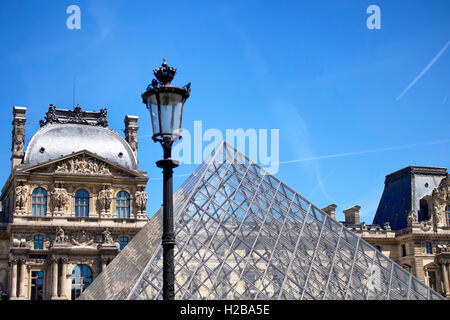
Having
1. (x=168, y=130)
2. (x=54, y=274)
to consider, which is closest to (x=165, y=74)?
(x=168, y=130)

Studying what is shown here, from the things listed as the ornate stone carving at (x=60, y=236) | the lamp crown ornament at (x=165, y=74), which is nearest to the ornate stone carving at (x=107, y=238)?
the ornate stone carving at (x=60, y=236)

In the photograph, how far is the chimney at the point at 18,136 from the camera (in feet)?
149

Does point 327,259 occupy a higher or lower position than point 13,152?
lower

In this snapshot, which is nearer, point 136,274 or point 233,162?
point 136,274

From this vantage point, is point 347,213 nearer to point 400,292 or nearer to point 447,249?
point 447,249

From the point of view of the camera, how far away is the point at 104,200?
44125mm

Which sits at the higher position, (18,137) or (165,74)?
(18,137)

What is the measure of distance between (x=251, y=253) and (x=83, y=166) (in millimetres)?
27660

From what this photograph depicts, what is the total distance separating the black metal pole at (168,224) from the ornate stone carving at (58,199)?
35391 millimetres

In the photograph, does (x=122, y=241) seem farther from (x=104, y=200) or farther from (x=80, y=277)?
(x=80, y=277)
